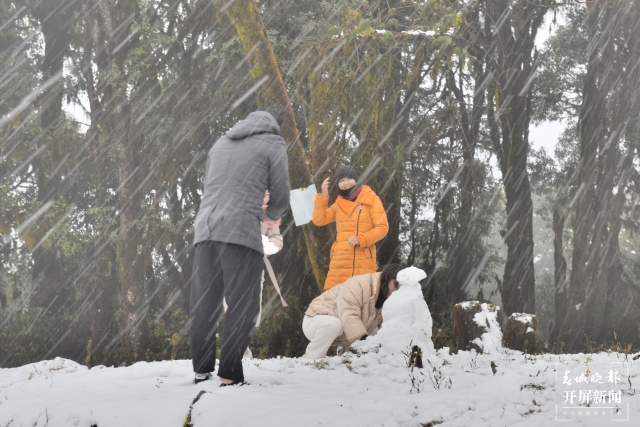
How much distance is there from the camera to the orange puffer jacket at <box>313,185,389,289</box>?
616 centimetres

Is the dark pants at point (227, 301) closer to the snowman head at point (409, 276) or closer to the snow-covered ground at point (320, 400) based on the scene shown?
the snow-covered ground at point (320, 400)

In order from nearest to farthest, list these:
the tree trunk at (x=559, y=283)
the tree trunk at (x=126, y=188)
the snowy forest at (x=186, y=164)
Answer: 1. the snowy forest at (x=186, y=164)
2. the tree trunk at (x=126, y=188)
3. the tree trunk at (x=559, y=283)

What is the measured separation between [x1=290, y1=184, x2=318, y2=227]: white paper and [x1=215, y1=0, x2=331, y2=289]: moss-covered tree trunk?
33 cm

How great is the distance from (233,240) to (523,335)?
3918mm

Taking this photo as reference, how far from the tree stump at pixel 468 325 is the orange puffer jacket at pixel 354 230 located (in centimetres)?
105

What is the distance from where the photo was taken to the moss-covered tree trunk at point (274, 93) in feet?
23.5

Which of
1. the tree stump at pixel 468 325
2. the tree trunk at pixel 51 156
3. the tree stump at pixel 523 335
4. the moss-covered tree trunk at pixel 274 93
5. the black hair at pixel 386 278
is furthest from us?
the tree trunk at pixel 51 156

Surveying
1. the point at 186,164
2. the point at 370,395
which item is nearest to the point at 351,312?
the point at 370,395

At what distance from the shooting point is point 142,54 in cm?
1180

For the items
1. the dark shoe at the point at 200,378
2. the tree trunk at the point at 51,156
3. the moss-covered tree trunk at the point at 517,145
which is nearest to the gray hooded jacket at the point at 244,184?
the dark shoe at the point at 200,378

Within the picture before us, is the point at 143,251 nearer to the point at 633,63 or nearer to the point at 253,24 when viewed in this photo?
the point at 253,24

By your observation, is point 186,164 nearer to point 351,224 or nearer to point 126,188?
point 126,188

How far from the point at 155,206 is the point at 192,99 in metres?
2.32

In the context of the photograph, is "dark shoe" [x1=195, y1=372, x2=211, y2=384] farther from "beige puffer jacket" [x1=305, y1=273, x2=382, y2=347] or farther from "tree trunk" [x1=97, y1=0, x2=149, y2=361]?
"tree trunk" [x1=97, y1=0, x2=149, y2=361]
